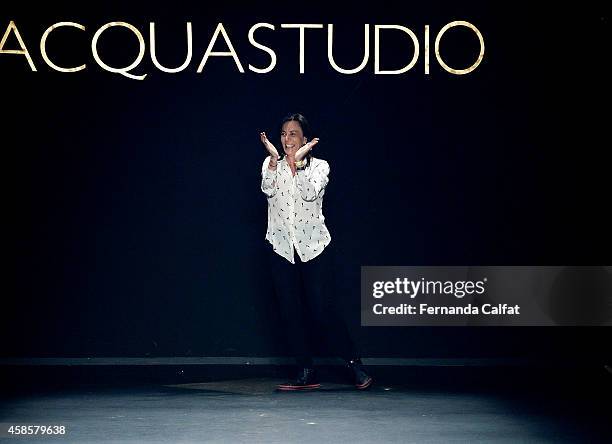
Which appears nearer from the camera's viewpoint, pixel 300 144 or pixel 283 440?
pixel 283 440

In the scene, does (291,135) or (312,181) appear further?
(291,135)

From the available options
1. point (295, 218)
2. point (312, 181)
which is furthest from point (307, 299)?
point (312, 181)

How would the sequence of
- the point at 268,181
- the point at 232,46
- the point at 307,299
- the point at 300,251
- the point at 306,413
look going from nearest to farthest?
the point at 306,413 < the point at 268,181 < the point at 300,251 < the point at 307,299 < the point at 232,46

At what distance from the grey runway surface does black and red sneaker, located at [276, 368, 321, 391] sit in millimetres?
80

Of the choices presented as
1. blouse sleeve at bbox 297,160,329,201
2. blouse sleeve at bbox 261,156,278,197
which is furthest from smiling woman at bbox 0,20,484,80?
blouse sleeve at bbox 261,156,278,197

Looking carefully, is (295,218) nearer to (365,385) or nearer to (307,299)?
(307,299)

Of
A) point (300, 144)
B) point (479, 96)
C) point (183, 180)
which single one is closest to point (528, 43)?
point (479, 96)

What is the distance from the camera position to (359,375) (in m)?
8.20

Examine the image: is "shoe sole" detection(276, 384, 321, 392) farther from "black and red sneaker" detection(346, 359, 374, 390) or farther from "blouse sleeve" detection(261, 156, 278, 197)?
"blouse sleeve" detection(261, 156, 278, 197)

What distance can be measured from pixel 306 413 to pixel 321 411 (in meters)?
0.11

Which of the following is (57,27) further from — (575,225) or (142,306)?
(575,225)

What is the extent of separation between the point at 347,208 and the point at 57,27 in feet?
7.43

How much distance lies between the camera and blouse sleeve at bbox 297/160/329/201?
26.3ft

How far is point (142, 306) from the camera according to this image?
898 cm
